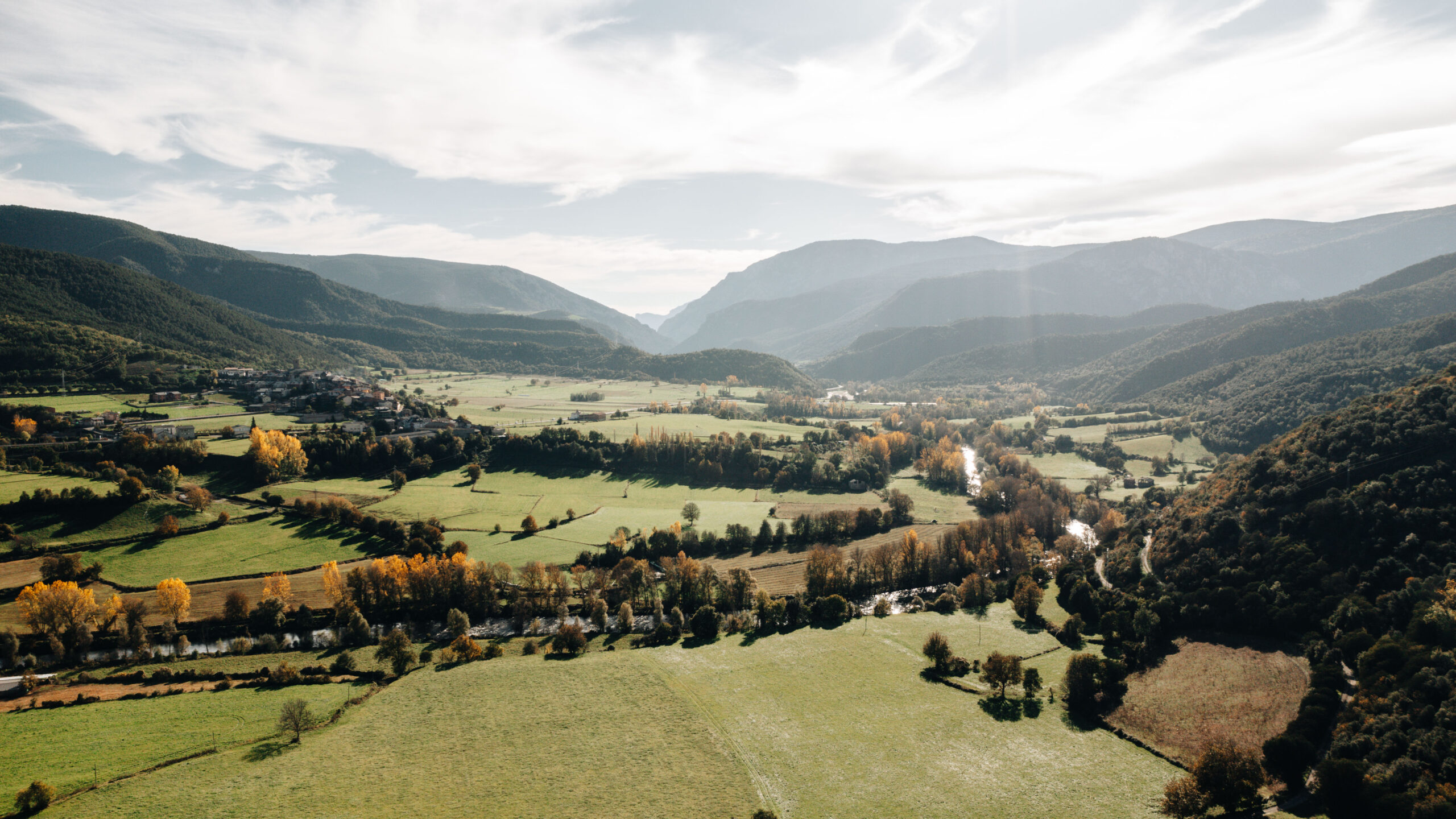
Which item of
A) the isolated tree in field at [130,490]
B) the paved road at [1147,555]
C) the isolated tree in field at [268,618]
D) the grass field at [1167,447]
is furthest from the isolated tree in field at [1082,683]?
the grass field at [1167,447]

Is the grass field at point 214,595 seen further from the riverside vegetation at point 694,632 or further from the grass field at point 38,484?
the grass field at point 38,484

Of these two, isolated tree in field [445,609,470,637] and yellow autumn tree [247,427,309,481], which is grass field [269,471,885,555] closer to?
yellow autumn tree [247,427,309,481]

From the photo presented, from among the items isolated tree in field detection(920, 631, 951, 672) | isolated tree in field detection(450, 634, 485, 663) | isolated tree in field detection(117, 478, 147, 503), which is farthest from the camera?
isolated tree in field detection(117, 478, 147, 503)

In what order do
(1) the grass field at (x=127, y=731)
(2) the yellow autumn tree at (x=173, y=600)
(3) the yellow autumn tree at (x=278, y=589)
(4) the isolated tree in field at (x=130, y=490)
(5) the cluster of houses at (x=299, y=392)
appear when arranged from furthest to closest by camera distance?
(5) the cluster of houses at (x=299, y=392) < (4) the isolated tree in field at (x=130, y=490) < (3) the yellow autumn tree at (x=278, y=589) < (2) the yellow autumn tree at (x=173, y=600) < (1) the grass field at (x=127, y=731)

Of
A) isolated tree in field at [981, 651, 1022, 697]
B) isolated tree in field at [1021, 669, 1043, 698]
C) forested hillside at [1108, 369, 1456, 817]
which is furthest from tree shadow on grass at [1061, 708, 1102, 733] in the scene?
forested hillside at [1108, 369, 1456, 817]

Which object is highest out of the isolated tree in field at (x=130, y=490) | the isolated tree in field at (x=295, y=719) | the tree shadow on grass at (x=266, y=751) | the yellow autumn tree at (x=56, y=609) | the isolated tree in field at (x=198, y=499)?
the isolated tree in field at (x=130, y=490)

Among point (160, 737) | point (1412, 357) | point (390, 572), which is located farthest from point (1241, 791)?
point (1412, 357)
